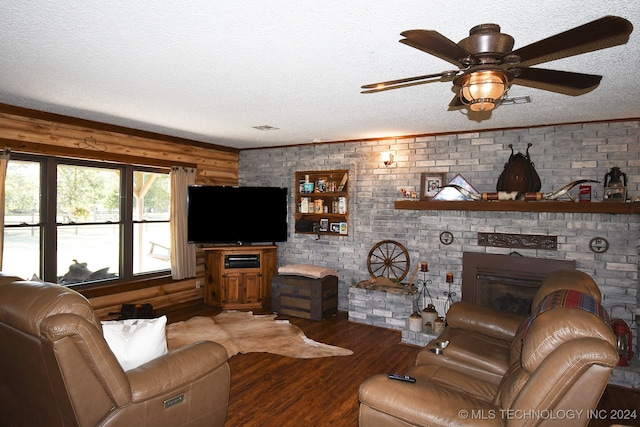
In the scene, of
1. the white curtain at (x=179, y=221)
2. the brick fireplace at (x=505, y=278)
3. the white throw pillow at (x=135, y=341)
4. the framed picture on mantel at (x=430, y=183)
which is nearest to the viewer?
the white throw pillow at (x=135, y=341)

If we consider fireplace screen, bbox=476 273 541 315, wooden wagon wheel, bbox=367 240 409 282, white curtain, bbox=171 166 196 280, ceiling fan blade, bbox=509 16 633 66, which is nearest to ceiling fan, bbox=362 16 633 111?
ceiling fan blade, bbox=509 16 633 66

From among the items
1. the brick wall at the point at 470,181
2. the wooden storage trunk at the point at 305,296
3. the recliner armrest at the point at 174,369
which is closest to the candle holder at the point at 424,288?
the brick wall at the point at 470,181

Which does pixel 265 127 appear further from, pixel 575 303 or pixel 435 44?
pixel 575 303

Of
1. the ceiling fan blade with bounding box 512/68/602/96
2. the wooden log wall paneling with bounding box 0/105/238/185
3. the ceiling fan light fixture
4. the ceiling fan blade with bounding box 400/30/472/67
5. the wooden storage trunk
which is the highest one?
the wooden log wall paneling with bounding box 0/105/238/185

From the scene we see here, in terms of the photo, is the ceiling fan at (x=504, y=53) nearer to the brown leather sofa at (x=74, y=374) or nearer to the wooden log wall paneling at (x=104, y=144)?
the brown leather sofa at (x=74, y=374)

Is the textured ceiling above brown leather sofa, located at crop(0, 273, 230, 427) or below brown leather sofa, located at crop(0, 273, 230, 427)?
above

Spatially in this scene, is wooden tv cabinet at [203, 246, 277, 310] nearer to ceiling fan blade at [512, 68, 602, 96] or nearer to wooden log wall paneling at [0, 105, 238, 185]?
wooden log wall paneling at [0, 105, 238, 185]

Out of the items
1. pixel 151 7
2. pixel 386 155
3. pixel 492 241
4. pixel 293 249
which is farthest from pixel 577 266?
pixel 151 7

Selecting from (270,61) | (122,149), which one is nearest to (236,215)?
(122,149)

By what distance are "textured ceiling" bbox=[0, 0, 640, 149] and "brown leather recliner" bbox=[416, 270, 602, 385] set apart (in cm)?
146

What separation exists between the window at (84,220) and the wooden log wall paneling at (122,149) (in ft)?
0.65

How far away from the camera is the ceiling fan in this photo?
145 cm

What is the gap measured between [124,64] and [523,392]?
307cm

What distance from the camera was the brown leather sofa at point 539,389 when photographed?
1.59 metres
